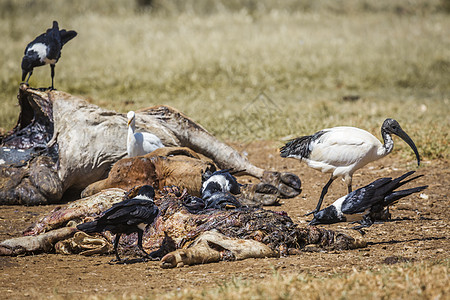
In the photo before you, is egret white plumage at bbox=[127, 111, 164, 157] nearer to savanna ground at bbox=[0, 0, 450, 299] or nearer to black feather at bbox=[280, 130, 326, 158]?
savanna ground at bbox=[0, 0, 450, 299]

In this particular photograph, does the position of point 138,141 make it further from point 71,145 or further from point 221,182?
point 221,182

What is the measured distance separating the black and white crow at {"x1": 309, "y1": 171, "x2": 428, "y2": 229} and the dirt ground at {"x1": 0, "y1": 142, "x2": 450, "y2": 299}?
14cm

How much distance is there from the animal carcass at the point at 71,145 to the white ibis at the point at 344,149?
726mm

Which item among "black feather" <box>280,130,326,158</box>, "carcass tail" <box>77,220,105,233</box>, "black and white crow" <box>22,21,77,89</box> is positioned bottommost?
"carcass tail" <box>77,220,105,233</box>

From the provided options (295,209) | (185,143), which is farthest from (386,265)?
(185,143)

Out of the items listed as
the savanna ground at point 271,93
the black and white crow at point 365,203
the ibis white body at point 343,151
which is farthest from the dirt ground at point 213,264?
the ibis white body at point 343,151

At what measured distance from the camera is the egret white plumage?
675 cm

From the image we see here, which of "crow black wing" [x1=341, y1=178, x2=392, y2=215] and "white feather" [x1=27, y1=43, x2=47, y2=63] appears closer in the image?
"crow black wing" [x1=341, y1=178, x2=392, y2=215]

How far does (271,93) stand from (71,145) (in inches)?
330

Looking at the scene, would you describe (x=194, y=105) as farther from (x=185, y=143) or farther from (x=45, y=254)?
(x=45, y=254)

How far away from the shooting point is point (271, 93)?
14.5 meters

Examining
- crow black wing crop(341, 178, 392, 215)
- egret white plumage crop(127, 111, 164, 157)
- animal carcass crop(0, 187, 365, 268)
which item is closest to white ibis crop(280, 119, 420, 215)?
crow black wing crop(341, 178, 392, 215)

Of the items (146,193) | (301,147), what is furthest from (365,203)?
(146,193)

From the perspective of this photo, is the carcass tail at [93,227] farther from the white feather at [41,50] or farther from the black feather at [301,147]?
the white feather at [41,50]
